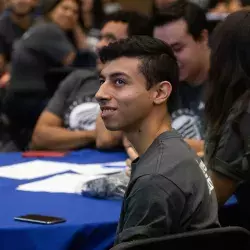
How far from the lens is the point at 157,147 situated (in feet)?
5.48

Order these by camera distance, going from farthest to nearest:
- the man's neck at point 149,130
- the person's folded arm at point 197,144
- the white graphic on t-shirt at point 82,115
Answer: the white graphic on t-shirt at point 82,115 < the person's folded arm at point 197,144 < the man's neck at point 149,130

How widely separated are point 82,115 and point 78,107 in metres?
0.05

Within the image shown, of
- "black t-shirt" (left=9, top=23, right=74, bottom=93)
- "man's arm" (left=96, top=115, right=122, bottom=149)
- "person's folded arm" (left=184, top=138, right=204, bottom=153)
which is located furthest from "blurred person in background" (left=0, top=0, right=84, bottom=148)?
"person's folded arm" (left=184, top=138, right=204, bottom=153)

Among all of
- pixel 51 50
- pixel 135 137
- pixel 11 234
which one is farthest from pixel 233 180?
pixel 51 50

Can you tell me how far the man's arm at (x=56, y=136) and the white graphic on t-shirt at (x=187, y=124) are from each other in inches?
20.8

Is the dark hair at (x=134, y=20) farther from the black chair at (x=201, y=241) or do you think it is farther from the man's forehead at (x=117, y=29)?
the black chair at (x=201, y=241)

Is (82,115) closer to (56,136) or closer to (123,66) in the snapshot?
(56,136)

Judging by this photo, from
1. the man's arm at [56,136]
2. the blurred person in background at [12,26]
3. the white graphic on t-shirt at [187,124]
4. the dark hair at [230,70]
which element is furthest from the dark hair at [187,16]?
the blurred person in background at [12,26]

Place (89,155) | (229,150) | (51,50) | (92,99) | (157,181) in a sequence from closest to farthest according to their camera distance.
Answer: (157,181)
(229,150)
(89,155)
(92,99)
(51,50)

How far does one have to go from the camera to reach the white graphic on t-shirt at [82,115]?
352 centimetres

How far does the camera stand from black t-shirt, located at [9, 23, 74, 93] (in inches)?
195

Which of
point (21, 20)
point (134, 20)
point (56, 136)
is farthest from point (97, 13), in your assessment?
point (56, 136)

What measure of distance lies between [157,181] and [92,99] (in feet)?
6.62

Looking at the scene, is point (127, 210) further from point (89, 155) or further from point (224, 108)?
point (89, 155)
